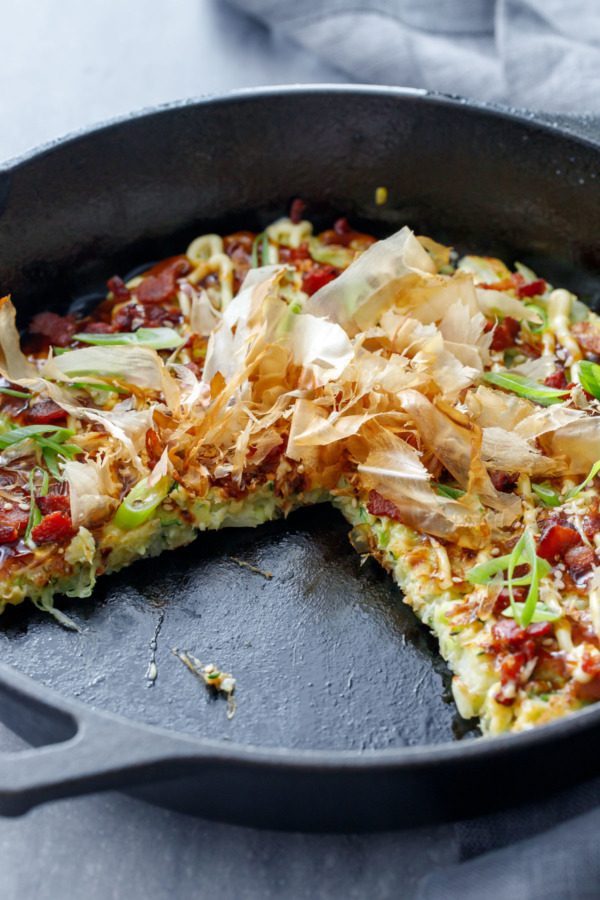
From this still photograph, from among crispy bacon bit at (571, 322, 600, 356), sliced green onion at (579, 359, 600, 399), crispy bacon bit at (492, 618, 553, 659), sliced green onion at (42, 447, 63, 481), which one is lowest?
crispy bacon bit at (492, 618, 553, 659)

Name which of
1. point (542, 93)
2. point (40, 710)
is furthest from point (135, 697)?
point (542, 93)

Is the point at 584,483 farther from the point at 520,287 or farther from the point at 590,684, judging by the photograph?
the point at 520,287

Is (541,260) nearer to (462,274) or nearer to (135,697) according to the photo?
(462,274)

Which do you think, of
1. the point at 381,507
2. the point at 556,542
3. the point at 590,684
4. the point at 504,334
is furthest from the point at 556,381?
the point at 590,684

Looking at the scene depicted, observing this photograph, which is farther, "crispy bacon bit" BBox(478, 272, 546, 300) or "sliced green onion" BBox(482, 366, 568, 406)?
"crispy bacon bit" BBox(478, 272, 546, 300)

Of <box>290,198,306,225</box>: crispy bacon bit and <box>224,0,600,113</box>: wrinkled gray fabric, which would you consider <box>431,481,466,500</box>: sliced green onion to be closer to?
<box>290,198,306,225</box>: crispy bacon bit

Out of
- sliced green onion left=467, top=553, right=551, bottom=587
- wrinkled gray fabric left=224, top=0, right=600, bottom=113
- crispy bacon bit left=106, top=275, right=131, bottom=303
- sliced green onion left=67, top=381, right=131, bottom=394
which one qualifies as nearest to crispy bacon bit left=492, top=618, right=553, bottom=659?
sliced green onion left=467, top=553, right=551, bottom=587

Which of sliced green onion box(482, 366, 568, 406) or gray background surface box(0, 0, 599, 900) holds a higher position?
sliced green onion box(482, 366, 568, 406)
